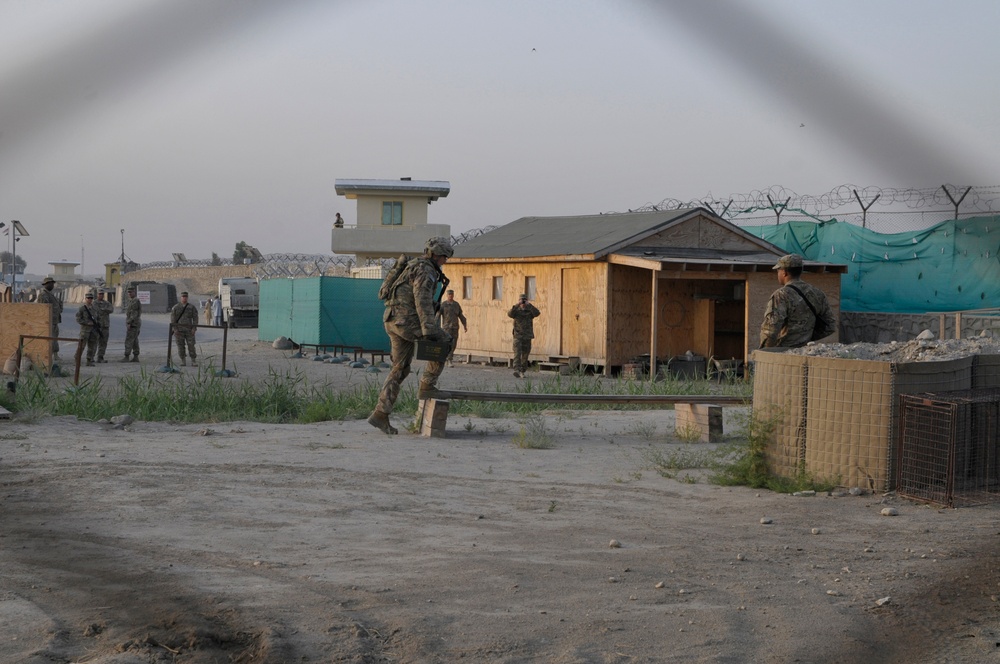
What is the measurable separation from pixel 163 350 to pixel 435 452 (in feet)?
67.1

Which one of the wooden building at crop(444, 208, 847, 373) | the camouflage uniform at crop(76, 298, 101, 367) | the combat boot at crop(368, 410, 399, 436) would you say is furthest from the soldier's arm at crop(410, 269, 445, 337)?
the camouflage uniform at crop(76, 298, 101, 367)

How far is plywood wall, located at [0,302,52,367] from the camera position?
59.8 ft

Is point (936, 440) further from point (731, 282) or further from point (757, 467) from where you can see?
point (731, 282)

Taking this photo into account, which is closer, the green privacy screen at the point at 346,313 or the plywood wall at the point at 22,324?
the plywood wall at the point at 22,324

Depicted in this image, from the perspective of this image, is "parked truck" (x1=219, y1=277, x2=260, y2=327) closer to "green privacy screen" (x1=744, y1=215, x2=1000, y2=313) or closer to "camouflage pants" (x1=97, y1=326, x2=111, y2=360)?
"camouflage pants" (x1=97, y1=326, x2=111, y2=360)

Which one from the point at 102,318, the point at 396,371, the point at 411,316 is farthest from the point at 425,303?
the point at 102,318

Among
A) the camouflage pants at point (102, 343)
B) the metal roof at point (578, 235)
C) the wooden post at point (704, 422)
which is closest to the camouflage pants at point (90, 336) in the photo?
the camouflage pants at point (102, 343)

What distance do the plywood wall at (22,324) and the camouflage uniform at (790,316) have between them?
13.4 meters

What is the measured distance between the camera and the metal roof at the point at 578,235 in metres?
21.5

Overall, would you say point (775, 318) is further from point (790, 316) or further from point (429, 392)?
point (429, 392)

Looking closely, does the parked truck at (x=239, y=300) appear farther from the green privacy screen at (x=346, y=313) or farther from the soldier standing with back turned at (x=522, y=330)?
the soldier standing with back turned at (x=522, y=330)

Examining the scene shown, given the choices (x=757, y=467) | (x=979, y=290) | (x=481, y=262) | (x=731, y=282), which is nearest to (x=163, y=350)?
(x=481, y=262)

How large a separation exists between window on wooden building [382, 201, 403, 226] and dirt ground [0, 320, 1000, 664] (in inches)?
1670

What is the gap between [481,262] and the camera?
24203 millimetres
